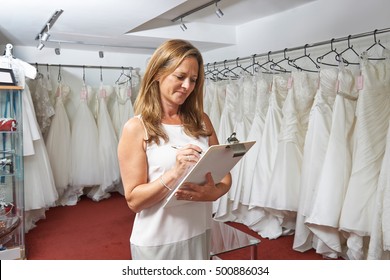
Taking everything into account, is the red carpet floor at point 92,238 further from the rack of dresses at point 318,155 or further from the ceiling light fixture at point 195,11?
the ceiling light fixture at point 195,11

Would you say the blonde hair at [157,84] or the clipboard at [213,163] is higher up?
the blonde hair at [157,84]

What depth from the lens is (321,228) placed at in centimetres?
238

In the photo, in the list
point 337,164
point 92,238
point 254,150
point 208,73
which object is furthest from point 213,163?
point 208,73

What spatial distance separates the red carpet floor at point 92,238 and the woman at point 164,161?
4.63ft

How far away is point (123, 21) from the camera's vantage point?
9.61ft

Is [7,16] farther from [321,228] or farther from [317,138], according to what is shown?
[321,228]

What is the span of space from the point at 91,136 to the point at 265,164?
213 cm

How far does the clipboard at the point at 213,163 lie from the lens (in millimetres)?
985

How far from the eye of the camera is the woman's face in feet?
3.61

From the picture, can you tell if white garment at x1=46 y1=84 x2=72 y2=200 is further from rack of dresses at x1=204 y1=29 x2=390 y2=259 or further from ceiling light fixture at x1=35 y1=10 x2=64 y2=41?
rack of dresses at x1=204 y1=29 x2=390 y2=259

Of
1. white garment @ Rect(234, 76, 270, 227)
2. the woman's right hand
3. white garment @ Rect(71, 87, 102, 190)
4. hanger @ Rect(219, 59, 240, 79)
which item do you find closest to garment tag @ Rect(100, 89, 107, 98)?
white garment @ Rect(71, 87, 102, 190)

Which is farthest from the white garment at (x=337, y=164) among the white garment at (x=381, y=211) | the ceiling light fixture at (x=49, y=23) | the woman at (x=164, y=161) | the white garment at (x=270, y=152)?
the ceiling light fixture at (x=49, y=23)

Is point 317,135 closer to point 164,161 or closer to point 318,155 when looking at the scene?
point 318,155

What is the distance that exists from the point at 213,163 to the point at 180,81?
0.27 meters
